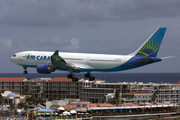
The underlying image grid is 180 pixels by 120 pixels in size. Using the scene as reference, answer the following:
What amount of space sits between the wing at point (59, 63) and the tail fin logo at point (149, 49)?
42.2ft

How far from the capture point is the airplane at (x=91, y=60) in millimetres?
68250

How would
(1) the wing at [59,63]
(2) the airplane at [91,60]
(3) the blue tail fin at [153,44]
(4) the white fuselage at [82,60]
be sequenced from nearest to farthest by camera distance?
(3) the blue tail fin at [153,44] < (2) the airplane at [91,60] < (4) the white fuselage at [82,60] < (1) the wing at [59,63]

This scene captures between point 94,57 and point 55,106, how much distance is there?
208ft

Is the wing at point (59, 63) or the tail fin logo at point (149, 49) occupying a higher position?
the tail fin logo at point (149, 49)

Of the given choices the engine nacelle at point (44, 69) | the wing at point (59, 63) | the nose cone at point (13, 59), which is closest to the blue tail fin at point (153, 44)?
the wing at point (59, 63)

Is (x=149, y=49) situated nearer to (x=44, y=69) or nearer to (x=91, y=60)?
(x=91, y=60)

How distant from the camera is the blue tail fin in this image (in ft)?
224

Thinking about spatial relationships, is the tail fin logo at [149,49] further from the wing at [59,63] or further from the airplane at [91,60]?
the wing at [59,63]

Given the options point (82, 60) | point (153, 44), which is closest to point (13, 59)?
point (82, 60)

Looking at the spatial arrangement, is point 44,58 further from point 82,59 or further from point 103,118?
point 103,118

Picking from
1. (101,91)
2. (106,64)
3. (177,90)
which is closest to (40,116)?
(106,64)

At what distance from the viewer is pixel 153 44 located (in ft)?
224

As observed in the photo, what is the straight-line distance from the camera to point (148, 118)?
125 metres

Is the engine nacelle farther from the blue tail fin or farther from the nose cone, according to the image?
the blue tail fin
